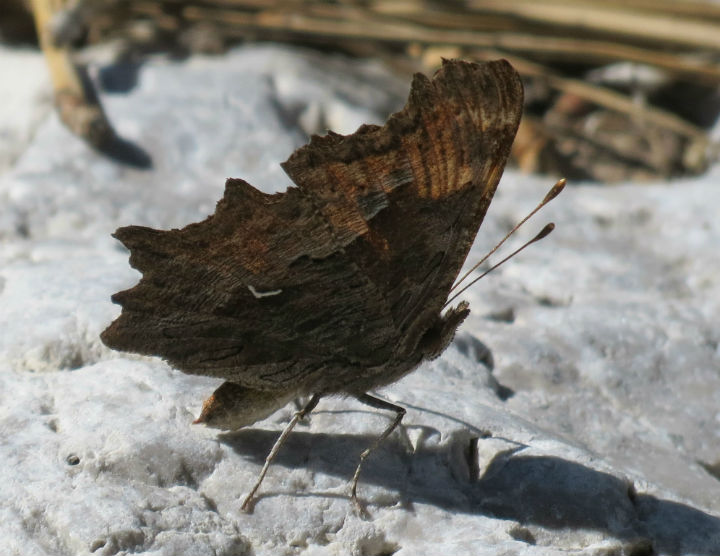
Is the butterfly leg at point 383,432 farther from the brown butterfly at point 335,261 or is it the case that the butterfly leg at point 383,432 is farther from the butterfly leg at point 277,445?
the butterfly leg at point 277,445

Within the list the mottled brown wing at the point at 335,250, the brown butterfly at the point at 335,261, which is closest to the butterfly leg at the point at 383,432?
the brown butterfly at the point at 335,261

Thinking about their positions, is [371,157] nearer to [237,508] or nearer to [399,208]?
[399,208]

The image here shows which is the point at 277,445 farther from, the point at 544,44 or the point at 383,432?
the point at 544,44

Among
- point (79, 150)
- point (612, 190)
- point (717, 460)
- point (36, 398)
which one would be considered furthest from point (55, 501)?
point (612, 190)

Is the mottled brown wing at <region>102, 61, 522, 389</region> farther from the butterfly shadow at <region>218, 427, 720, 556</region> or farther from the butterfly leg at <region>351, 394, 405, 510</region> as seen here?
the butterfly shadow at <region>218, 427, 720, 556</region>

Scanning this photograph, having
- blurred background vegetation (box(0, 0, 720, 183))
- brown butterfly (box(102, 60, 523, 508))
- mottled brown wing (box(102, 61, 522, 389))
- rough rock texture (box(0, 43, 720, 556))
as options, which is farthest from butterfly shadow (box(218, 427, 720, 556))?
blurred background vegetation (box(0, 0, 720, 183))

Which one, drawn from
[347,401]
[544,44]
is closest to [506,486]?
[347,401]

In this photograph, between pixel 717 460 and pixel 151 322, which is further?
pixel 717 460
